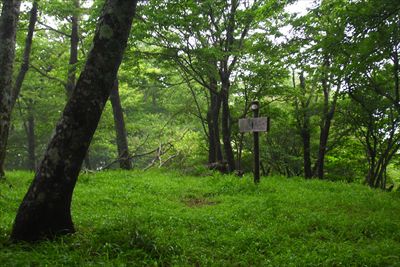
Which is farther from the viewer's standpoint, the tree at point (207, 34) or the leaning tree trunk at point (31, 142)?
the leaning tree trunk at point (31, 142)

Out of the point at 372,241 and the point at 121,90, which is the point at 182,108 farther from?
the point at 372,241

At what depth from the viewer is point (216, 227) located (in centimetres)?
624

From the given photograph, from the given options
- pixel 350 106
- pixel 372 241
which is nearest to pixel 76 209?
pixel 372 241

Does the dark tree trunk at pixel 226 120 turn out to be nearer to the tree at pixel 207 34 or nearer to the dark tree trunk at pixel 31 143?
the tree at pixel 207 34

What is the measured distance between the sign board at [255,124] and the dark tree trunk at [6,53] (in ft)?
22.0

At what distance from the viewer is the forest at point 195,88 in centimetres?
475

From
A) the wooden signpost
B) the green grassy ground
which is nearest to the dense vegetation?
the wooden signpost

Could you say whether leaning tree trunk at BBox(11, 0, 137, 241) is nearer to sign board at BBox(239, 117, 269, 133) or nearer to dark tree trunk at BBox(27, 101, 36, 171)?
sign board at BBox(239, 117, 269, 133)

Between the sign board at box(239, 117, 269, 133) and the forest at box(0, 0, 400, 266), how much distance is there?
1.71 meters

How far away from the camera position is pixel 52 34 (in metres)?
23.3

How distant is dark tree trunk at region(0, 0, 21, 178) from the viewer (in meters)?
8.48

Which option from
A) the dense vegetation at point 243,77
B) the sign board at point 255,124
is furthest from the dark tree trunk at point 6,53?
the sign board at point 255,124

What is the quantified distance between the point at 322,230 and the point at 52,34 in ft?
74.9

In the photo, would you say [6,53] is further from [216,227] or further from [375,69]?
[375,69]
